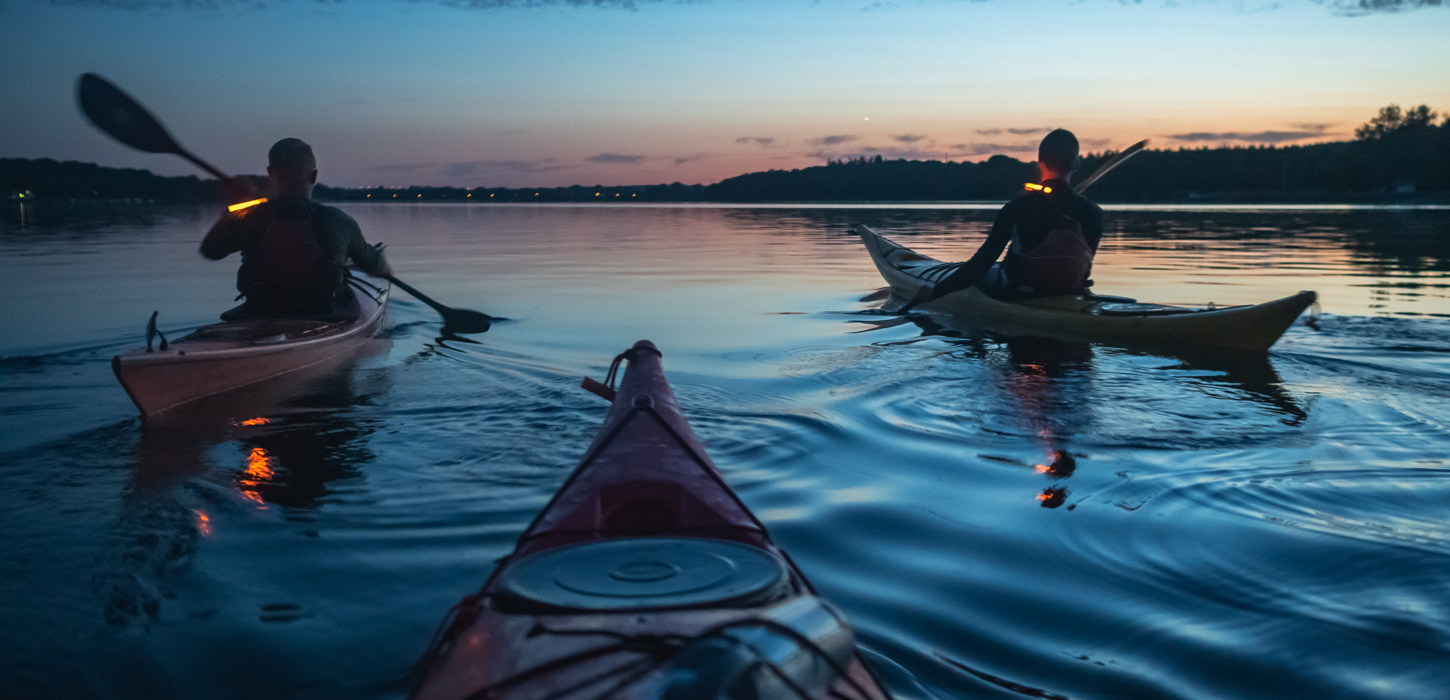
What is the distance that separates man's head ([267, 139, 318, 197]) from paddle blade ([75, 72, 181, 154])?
1.11 m

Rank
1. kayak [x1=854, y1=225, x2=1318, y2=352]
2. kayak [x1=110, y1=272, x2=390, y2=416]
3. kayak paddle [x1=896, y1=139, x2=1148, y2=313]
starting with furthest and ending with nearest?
kayak paddle [x1=896, y1=139, x2=1148, y2=313] → kayak [x1=854, y1=225, x2=1318, y2=352] → kayak [x1=110, y1=272, x2=390, y2=416]

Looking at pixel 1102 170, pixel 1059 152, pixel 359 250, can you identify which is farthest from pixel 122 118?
pixel 1102 170

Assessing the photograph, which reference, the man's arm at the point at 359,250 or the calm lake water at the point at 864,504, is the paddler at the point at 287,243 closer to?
the man's arm at the point at 359,250

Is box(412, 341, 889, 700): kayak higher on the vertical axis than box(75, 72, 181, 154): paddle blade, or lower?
lower

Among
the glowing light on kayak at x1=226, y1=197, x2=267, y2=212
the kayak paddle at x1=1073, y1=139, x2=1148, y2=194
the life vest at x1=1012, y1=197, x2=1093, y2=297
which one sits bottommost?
the life vest at x1=1012, y1=197, x2=1093, y2=297

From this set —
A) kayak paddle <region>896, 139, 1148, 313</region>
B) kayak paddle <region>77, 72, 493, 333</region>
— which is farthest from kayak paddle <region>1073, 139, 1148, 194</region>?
kayak paddle <region>77, 72, 493, 333</region>

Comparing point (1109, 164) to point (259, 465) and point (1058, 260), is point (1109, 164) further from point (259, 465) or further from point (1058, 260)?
point (259, 465)

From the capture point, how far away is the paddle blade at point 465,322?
8656 mm

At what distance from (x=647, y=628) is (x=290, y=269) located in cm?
571

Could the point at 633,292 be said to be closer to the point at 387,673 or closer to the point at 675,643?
the point at 387,673

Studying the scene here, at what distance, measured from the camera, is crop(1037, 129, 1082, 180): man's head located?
697cm

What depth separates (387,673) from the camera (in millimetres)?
2262

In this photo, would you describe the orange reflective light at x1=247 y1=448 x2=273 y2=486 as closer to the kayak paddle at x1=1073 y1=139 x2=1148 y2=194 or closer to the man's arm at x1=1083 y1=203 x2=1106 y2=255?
the man's arm at x1=1083 y1=203 x2=1106 y2=255

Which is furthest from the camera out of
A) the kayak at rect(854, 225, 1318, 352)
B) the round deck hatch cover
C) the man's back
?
the kayak at rect(854, 225, 1318, 352)
